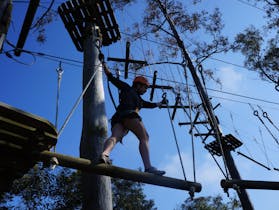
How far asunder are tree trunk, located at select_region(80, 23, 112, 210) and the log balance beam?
0.32 metres

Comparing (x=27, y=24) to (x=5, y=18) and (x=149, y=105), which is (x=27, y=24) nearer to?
(x=5, y=18)

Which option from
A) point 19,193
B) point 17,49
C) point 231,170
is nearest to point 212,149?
point 231,170

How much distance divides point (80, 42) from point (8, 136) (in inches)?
141

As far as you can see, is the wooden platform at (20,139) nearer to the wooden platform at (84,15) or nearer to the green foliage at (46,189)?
the wooden platform at (84,15)

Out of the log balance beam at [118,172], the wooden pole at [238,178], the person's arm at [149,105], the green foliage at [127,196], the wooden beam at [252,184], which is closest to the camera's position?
the log balance beam at [118,172]

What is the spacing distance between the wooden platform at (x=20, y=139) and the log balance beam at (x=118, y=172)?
4.4 inches

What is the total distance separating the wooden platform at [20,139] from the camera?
2680 mm

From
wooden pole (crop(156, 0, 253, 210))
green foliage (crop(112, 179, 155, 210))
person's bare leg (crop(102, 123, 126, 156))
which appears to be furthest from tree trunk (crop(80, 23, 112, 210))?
green foliage (crop(112, 179, 155, 210))

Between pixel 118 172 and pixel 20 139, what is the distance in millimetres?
884

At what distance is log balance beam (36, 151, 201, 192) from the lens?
115 inches

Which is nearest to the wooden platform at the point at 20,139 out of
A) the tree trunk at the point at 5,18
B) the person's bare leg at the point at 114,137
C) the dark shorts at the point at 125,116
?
the tree trunk at the point at 5,18

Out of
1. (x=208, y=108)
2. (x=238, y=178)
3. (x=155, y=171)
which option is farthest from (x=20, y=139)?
(x=208, y=108)

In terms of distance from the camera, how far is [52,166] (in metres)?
2.83

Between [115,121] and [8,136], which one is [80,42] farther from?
[8,136]
